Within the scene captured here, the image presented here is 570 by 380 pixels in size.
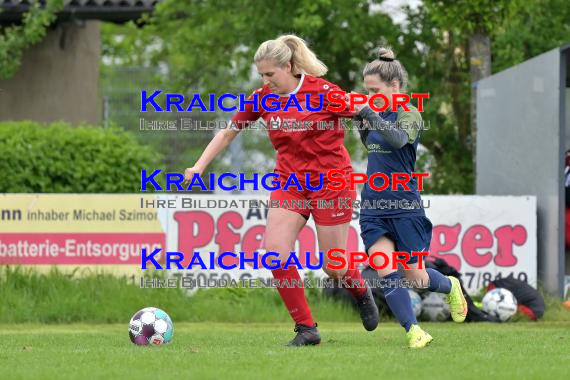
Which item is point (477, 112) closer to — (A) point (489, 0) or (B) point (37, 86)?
(A) point (489, 0)

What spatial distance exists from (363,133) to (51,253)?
6.02 m

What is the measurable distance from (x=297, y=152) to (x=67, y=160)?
316 inches

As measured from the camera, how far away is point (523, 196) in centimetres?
1483

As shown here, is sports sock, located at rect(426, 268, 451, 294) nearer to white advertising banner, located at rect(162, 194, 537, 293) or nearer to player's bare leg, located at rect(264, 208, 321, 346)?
player's bare leg, located at rect(264, 208, 321, 346)

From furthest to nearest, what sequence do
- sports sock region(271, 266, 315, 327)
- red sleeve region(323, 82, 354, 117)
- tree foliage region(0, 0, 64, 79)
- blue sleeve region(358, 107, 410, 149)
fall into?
tree foliage region(0, 0, 64, 79) < sports sock region(271, 266, 315, 327) < red sleeve region(323, 82, 354, 117) < blue sleeve region(358, 107, 410, 149)

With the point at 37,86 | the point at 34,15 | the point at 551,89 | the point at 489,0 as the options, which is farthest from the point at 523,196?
the point at 37,86

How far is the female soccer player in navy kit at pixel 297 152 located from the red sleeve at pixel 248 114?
15mm

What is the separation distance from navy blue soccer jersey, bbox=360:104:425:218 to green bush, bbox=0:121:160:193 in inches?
312

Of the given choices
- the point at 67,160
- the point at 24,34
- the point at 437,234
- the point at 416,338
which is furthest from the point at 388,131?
the point at 24,34

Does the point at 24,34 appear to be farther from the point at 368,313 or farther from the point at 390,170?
the point at 390,170

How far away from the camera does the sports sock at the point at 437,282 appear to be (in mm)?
9141

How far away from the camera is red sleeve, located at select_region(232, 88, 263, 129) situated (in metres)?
9.01

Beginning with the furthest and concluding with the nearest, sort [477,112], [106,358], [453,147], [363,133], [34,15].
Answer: [453,147] → [34,15] → [477,112] → [363,133] → [106,358]

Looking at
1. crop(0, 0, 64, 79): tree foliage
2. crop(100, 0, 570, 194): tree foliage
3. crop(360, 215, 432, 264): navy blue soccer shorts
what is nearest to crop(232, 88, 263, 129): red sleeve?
crop(360, 215, 432, 264): navy blue soccer shorts
